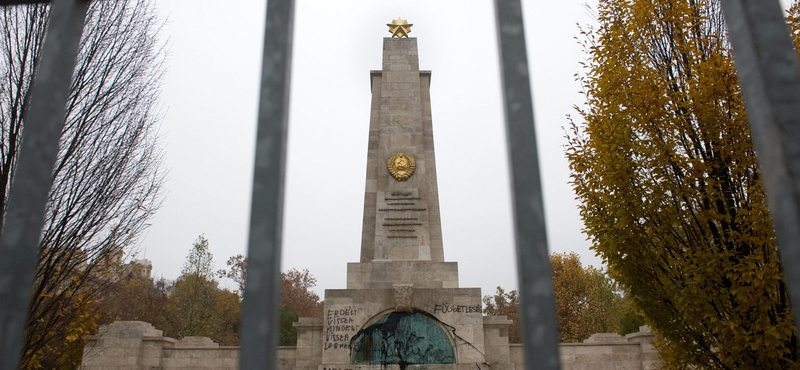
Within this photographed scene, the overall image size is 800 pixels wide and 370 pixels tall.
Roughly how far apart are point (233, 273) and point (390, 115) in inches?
1208

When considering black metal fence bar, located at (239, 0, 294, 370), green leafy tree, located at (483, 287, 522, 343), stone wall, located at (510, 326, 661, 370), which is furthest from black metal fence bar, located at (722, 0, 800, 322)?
green leafy tree, located at (483, 287, 522, 343)

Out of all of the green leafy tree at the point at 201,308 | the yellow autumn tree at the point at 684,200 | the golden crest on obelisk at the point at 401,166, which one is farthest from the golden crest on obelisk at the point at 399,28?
the green leafy tree at the point at 201,308

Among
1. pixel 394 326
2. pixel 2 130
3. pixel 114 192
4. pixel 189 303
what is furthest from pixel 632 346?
pixel 189 303

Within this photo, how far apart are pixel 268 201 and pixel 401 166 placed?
16283 mm

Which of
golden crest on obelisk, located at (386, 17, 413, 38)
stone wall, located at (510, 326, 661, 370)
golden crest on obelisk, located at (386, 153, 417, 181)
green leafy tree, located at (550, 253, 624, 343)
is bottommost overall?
stone wall, located at (510, 326, 661, 370)

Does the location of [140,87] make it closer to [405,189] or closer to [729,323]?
[405,189]

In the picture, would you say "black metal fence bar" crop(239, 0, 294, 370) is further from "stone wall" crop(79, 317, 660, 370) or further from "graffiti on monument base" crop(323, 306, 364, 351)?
"stone wall" crop(79, 317, 660, 370)

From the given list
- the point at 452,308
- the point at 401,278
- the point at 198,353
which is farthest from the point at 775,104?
the point at 198,353

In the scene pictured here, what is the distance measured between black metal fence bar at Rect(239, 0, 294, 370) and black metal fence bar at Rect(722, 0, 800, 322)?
1822 mm

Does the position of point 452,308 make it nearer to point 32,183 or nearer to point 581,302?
point 32,183

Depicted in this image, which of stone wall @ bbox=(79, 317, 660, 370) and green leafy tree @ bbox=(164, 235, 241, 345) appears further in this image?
green leafy tree @ bbox=(164, 235, 241, 345)

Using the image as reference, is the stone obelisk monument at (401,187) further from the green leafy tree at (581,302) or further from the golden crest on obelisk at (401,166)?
the green leafy tree at (581,302)

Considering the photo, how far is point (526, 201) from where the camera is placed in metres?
2.04

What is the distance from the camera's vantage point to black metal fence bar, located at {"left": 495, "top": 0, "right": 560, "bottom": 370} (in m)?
1.89
